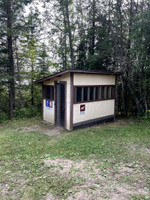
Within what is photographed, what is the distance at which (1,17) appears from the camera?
7.56m

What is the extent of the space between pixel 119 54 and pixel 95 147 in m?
5.47

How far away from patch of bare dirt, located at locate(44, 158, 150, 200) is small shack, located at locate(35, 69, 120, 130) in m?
3.00

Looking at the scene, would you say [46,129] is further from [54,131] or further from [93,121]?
[93,121]

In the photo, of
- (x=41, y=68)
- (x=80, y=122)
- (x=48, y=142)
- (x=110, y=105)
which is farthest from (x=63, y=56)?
(x=48, y=142)

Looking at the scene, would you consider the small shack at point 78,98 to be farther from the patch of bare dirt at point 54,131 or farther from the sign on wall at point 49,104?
the patch of bare dirt at point 54,131

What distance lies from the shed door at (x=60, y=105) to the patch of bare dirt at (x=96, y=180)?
356 cm

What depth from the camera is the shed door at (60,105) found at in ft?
22.9

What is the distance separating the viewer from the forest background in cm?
751

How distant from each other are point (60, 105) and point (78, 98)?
104 cm

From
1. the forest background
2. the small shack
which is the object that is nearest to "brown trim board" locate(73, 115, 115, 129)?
the small shack

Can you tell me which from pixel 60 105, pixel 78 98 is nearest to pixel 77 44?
pixel 60 105

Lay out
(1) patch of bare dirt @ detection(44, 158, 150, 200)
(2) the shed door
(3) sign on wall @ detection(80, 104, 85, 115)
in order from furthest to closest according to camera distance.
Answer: (2) the shed door < (3) sign on wall @ detection(80, 104, 85, 115) < (1) patch of bare dirt @ detection(44, 158, 150, 200)

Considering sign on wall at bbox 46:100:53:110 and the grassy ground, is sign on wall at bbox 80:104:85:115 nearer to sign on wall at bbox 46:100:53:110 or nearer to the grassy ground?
the grassy ground

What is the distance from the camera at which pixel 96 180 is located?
2898 mm
